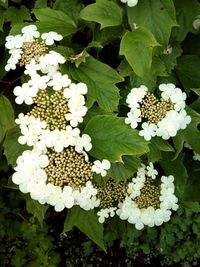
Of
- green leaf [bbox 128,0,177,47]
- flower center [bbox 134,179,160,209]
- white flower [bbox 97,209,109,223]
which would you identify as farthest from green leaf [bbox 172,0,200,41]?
white flower [bbox 97,209,109,223]

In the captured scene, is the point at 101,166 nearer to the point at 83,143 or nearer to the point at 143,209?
the point at 83,143

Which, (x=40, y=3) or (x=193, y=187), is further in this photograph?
(x=193, y=187)

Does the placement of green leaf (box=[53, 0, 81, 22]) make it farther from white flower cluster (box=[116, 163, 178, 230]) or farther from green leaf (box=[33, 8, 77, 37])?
white flower cluster (box=[116, 163, 178, 230])

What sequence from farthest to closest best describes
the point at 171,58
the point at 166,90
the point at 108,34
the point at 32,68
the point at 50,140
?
the point at 171,58 → the point at 108,34 → the point at 166,90 → the point at 32,68 → the point at 50,140

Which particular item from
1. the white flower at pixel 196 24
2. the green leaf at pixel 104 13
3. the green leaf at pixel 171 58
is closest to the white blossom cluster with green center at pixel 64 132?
Answer: the green leaf at pixel 104 13

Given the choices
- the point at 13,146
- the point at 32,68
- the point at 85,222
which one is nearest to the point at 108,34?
the point at 32,68

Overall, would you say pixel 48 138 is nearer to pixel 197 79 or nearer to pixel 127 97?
pixel 127 97
